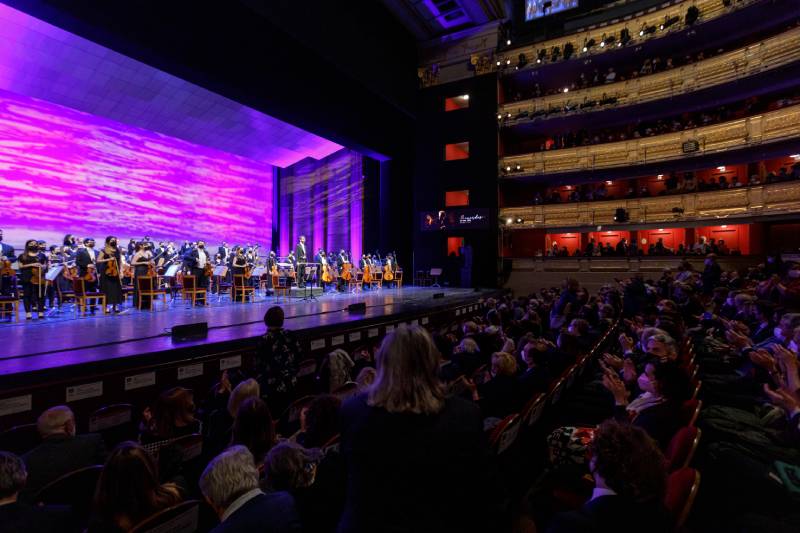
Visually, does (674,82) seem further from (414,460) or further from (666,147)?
(414,460)

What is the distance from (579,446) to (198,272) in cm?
839

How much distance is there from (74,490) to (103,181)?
1213 cm

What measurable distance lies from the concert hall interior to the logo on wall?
121mm

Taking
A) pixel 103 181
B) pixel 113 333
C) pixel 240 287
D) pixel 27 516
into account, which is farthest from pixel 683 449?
pixel 103 181

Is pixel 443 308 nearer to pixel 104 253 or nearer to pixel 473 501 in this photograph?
pixel 104 253

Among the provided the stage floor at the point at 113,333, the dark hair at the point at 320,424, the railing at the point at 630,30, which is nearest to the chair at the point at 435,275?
the stage floor at the point at 113,333

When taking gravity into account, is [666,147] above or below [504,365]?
above

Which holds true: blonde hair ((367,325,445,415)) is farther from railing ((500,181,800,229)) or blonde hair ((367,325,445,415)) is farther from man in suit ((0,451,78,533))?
railing ((500,181,800,229))

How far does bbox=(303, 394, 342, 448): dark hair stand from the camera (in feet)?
6.47

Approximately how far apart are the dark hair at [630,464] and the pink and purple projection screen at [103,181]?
12949 mm

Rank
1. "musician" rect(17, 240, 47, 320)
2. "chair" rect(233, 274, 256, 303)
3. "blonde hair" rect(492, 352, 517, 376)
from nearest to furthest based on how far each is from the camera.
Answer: "blonde hair" rect(492, 352, 517, 376), "musician" rect(17, 240, 47, 320), "chair" rect(233, 274, 256, 303)

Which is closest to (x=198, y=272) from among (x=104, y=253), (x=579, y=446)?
(x=104, y=253)

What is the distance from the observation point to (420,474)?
3.66ft

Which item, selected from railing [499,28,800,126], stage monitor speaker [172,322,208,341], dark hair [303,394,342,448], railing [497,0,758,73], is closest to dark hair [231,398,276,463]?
dark hair [303,394,342,448]
